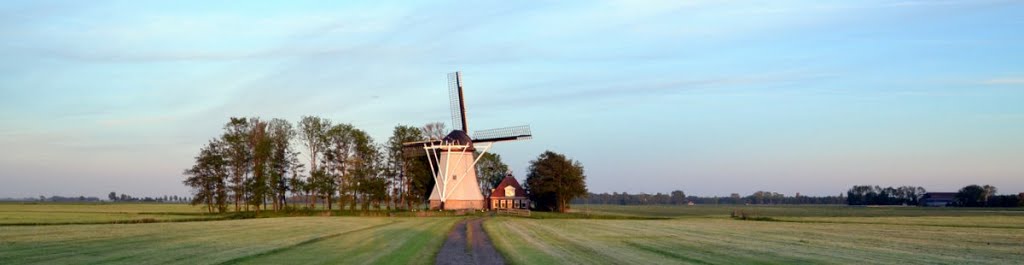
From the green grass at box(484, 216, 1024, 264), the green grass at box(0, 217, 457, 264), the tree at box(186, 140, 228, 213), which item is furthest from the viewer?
the tree at box(186, 140, 228, 213)

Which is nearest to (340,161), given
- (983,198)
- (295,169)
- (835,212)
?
(295,169)

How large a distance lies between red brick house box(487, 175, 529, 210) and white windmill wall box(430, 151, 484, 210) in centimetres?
1184

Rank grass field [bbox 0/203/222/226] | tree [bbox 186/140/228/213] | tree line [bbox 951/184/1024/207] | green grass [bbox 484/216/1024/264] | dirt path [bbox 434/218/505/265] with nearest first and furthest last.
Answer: dirt path [bbox 434/218/505/265]
green grass [bbox 484/216/1024/264]
grass field [bbox 0/203/222/226]
tree [bbox 186/140/228/213]
tree line [bbox 951/184/1024/207]

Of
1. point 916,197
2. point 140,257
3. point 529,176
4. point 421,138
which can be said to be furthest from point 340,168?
point 916,197

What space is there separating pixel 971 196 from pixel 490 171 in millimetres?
87124

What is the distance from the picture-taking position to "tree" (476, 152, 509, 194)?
125 metres

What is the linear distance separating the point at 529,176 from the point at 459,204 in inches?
872

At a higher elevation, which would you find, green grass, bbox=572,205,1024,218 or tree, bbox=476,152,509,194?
tree, bbox=476,152,509,194

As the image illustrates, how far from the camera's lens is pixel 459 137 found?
90125mm

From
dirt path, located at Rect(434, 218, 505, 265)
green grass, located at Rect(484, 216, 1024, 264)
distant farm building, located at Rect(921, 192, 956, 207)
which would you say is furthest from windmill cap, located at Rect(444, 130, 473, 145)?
distant farm building, located at Rect(921, 192, 956, 207)

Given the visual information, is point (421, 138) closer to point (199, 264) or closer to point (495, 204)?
point (495, 204)

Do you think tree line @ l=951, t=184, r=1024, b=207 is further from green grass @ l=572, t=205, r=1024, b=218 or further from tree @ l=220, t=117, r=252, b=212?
tree @ l=220, t=117, r=252, b=212

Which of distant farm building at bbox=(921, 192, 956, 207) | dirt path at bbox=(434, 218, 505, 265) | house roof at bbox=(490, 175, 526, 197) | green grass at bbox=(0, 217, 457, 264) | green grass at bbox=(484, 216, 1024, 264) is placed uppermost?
house roof at bbox=(490, 175, 526, 197)

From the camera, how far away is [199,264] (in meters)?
21.4
